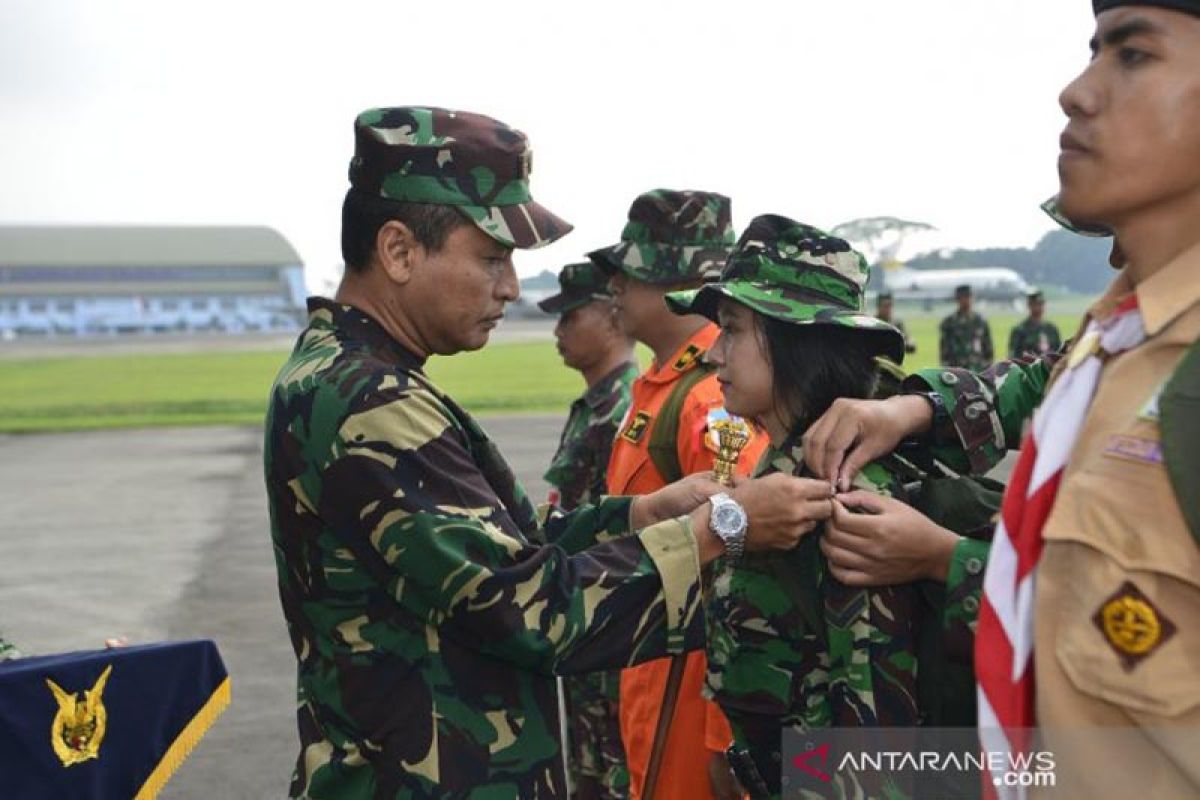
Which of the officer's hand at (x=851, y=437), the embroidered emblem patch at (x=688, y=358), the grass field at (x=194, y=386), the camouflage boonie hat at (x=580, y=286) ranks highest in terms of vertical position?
the officer's hand at (x=851, y=437)

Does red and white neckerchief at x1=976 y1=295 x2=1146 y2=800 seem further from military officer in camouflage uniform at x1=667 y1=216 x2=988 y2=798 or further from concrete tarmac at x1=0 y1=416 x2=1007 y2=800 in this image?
concrete tarmac at x1=0 y1=416 x2=1007 y2=800

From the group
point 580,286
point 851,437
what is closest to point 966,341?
point 580,286

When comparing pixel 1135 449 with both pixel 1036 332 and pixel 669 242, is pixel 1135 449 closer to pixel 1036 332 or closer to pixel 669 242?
pixel 669 242

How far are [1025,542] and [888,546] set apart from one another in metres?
0.72

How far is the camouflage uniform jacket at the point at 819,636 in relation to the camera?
7.14ft

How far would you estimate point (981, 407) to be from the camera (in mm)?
2436

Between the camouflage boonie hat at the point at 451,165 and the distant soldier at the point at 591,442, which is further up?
the camouflage boonie hat at the point at 451,165

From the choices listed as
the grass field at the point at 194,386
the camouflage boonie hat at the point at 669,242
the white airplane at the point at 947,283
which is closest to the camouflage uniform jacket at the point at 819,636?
the camouflage boonie hat at the point at 669,242

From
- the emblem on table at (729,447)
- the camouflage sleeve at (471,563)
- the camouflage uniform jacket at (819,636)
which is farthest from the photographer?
the emblem on table at (729,447)

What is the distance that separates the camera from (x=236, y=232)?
114938mm

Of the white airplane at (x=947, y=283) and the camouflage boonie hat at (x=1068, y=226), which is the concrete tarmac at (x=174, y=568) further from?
the white airplane at (x=947, y=283)

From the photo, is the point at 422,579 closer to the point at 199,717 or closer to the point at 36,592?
the point at 199,717

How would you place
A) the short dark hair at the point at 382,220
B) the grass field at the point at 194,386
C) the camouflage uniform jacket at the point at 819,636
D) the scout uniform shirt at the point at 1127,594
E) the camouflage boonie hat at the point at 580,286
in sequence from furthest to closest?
the grass field at the point at 194,386 < the camouflage boonie hat at the point at 580,286 < the short dark hair at the point at 382,220 < the camouflage uniform jacket at the point at 819,636 < the scout uniform shirt at the point at 1127,594

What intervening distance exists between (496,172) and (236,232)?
119544mm
